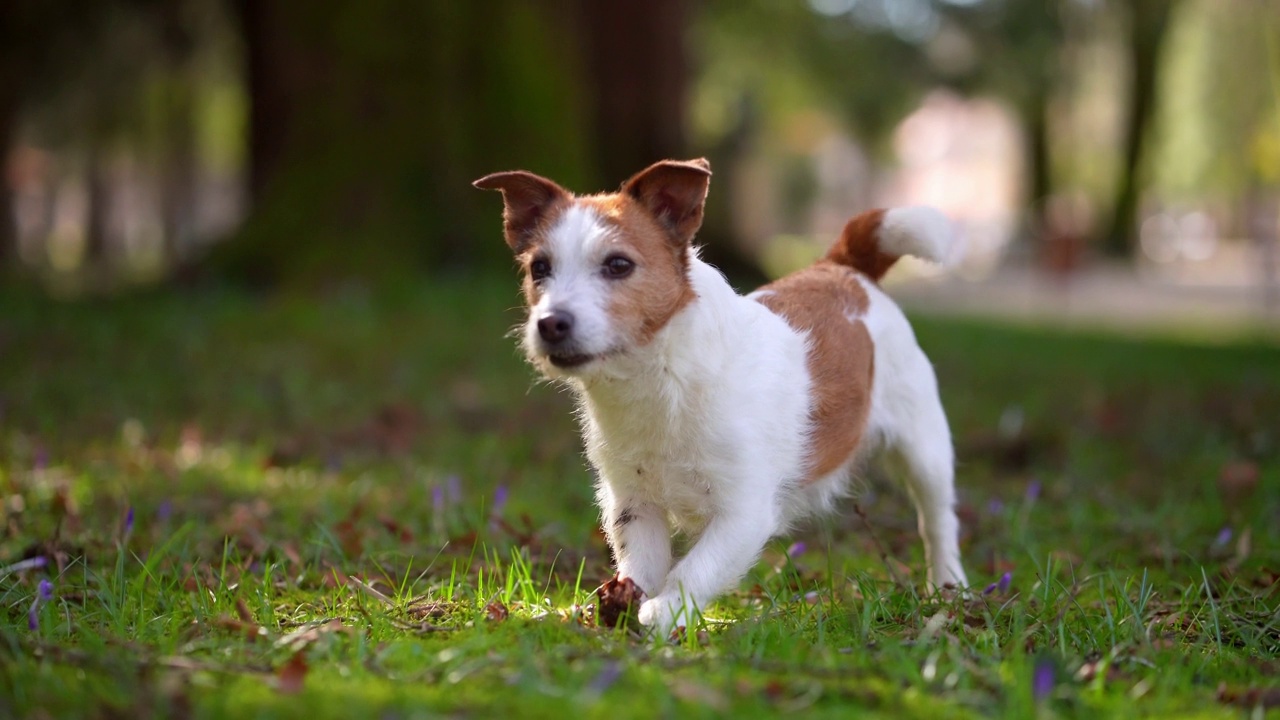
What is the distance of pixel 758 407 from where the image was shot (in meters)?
3.85

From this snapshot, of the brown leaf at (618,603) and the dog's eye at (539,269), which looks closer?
the brown leaf at (618,603)

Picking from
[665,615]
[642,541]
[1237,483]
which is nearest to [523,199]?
[642,541]

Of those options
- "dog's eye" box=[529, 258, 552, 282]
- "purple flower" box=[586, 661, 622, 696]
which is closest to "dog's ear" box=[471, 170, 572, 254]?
"dog's eye" box=[529, 258, 552, 282]

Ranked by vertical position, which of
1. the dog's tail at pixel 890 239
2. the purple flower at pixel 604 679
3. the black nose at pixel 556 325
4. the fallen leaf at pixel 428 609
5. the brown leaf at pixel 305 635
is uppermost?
the dog's tail at pixel 890 239

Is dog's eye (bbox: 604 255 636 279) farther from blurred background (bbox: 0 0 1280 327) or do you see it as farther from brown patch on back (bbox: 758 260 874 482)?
blurred background (bbox: 0 0 1280 327)

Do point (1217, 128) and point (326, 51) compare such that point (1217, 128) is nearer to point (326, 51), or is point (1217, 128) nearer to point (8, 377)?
point (326, 51)

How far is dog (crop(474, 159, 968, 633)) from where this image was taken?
364 centimetres

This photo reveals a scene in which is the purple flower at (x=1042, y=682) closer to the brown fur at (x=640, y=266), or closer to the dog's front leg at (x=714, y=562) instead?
the dog's front leg at (x=714, y=562)

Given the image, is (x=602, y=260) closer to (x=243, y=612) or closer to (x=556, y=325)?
(x=556, y=325)

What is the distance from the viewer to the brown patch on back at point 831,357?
4195 millimetres

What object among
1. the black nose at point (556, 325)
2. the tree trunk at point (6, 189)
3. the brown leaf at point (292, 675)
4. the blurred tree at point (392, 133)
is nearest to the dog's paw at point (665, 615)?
the black nose at point (556, 325)

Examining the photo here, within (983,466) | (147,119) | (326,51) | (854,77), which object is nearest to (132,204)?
(147,119)

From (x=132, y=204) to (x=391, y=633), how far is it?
223ft

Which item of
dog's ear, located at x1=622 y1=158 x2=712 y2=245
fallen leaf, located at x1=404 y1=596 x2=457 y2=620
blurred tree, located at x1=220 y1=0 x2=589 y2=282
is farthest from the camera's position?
blurred tree, located at x1=220 y1=0 x2=589 y2=282
